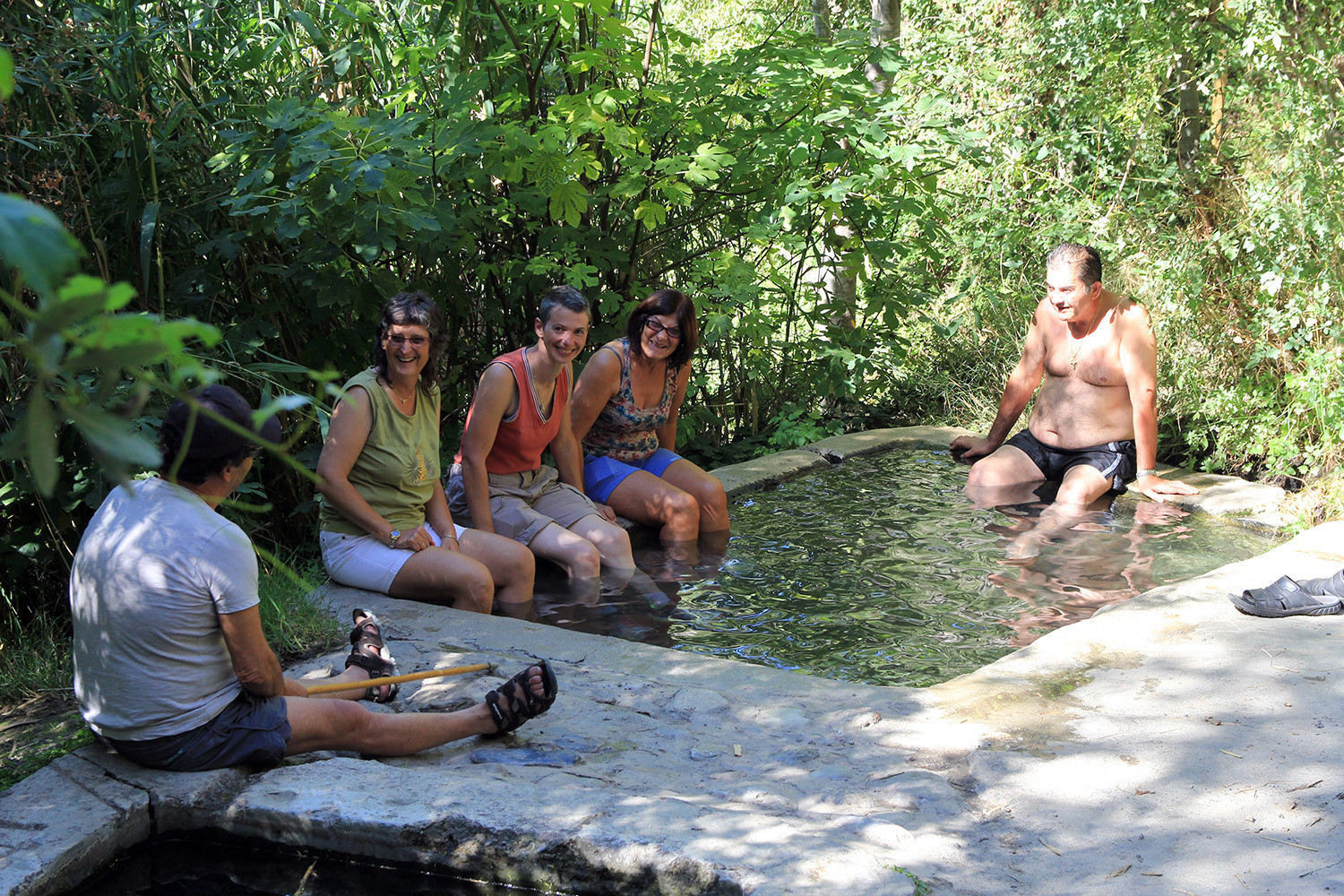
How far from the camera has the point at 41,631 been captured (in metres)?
3.96

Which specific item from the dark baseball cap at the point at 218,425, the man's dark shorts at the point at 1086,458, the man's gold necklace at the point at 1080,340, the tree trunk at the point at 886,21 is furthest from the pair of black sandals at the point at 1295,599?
the tree trunk at the point at 886,21

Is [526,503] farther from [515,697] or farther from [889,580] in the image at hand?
[515,697]

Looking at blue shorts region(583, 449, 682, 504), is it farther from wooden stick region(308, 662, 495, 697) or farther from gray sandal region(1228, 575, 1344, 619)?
gray sandal region(1228, 575, 1344, 619)

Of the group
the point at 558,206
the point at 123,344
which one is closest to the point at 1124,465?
the point at 558,206

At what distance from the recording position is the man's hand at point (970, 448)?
6.59 m

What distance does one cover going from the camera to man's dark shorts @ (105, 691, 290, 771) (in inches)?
110

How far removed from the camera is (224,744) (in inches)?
110

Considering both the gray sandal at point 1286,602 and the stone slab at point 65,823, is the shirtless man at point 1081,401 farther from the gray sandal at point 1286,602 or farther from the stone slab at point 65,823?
the stone slab at point 65,823

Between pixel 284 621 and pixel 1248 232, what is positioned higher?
pixel 1248 232

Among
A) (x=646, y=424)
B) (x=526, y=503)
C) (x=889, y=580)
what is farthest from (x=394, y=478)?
(x=889, y=580)

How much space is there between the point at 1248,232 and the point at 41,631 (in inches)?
249

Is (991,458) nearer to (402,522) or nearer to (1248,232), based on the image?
(1248,232)

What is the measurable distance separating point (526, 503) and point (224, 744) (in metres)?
2.44

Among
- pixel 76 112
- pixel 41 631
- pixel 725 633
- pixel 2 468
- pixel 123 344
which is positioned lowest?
pixel 725 633
